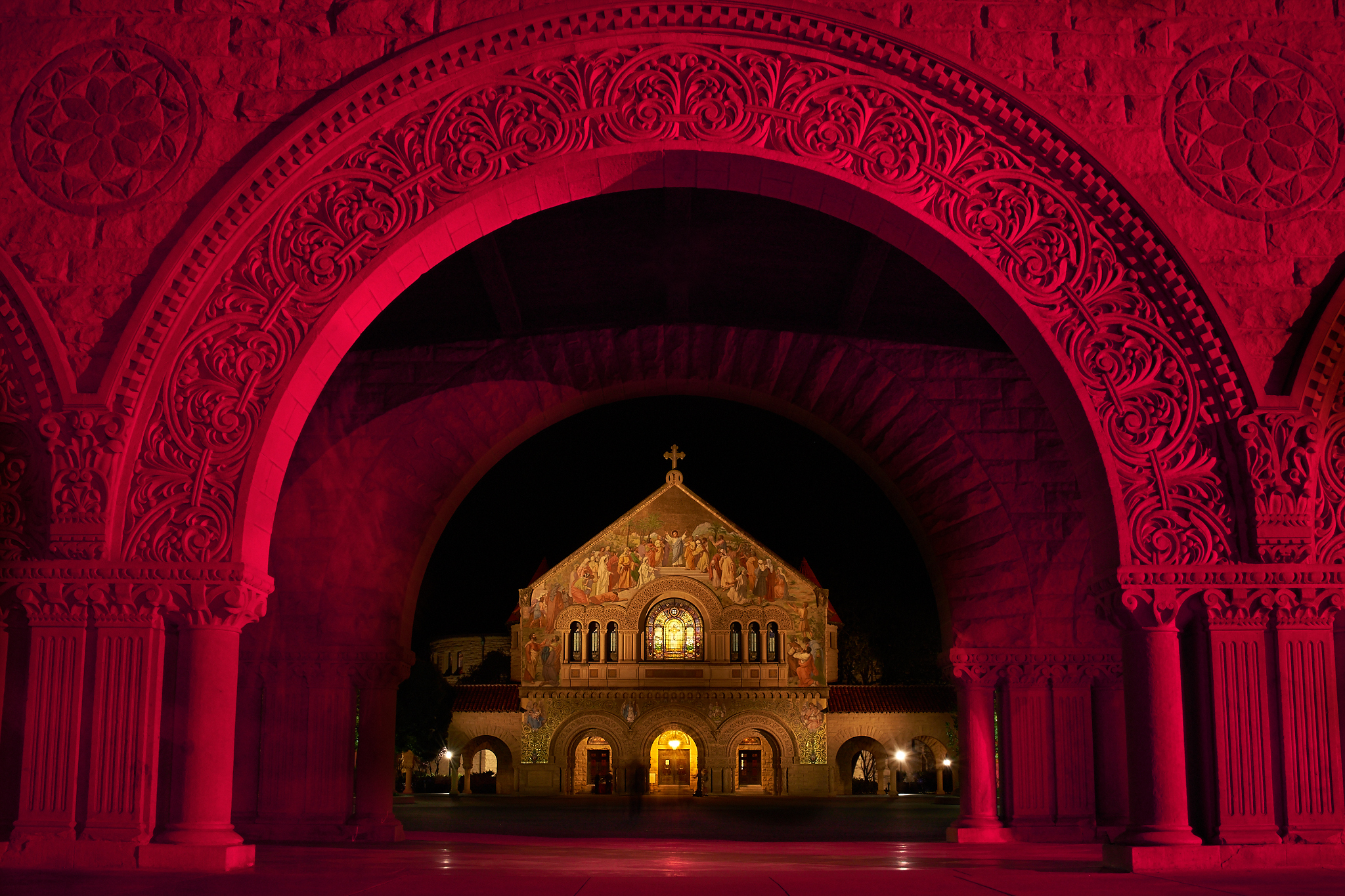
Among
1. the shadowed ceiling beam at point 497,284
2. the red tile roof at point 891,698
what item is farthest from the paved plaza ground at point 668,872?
the red tile roof at point 891,698

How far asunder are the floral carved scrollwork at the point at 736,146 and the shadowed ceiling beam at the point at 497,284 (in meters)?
1.89

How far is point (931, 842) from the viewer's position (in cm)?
1248

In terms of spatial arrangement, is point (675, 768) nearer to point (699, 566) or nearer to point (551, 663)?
point (551, 663)

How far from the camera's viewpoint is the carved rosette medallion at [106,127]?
24.5 ft

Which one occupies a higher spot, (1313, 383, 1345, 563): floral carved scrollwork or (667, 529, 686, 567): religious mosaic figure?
(667, 529, 686, 567): religious mosaic figure

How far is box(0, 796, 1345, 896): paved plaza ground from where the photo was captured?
6.10m

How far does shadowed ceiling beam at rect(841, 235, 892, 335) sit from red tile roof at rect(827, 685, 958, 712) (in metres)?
27.3

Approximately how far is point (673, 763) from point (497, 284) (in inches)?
1232

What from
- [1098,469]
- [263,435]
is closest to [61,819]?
[263,435]

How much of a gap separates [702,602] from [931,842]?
2702cm

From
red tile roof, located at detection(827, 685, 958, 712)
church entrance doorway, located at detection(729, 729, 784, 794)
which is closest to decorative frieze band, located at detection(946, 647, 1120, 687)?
red tile roof, located at detection(827, 685, 958, 712)

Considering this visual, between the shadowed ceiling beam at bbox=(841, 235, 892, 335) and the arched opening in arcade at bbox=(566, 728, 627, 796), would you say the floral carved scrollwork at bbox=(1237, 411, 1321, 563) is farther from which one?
the arched opening in arcade at bbox=(566, 728, 627, 796)

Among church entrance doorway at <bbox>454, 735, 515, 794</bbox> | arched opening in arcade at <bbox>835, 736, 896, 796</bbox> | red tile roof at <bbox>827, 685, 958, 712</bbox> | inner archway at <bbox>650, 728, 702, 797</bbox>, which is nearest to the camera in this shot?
red tile roof at <bbox>827, 685, 958, 712</bbox>

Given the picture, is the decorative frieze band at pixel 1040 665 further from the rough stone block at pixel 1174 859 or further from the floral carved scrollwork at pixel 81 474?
the floral carved scrollwork at pixel 81 474
